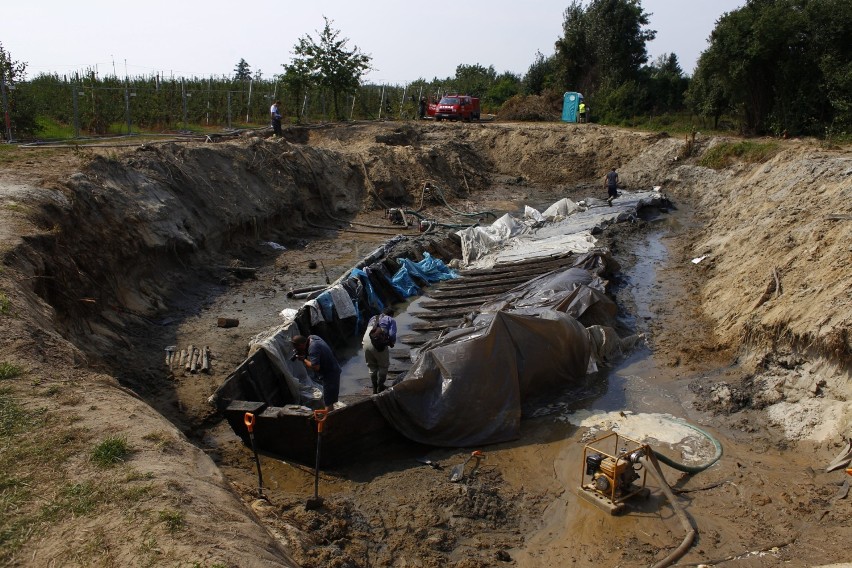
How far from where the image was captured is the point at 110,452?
513cm

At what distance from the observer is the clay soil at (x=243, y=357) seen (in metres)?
4.93

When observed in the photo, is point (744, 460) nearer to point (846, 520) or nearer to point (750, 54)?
point (846, 520)

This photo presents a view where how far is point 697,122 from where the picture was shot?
34.3 meters

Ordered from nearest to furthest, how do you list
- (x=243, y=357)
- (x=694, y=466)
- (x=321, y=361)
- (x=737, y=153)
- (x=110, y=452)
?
(x=110, y=452), (x=694, y=466), (x=321, y=361), (x=243, y=357), (x=737, y=153)

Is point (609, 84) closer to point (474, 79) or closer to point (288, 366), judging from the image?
point (474, 79)

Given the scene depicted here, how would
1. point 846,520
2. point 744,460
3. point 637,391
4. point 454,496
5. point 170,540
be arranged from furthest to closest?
point 637,391 → point 744,460 → point 454,496 → point 846,520 → point 170,540

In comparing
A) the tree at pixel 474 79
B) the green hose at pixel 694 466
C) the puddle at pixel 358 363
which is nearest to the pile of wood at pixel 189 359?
the puddle at pixel 358 363

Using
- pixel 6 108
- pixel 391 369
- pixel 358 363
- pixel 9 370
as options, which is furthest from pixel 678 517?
pixel 6 108

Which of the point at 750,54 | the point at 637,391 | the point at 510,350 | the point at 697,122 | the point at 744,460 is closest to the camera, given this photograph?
the point at 744,460

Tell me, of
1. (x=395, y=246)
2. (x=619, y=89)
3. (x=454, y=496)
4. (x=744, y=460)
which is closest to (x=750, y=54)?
(x=619, y=89)

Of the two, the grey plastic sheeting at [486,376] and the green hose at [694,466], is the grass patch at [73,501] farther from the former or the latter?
the green hose at [694,466]

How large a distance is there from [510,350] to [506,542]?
3.10 metres

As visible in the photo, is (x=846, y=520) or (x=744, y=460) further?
(x=744, y=460)

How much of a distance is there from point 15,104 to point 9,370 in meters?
17.6
